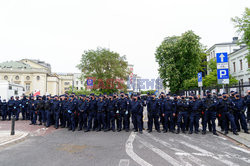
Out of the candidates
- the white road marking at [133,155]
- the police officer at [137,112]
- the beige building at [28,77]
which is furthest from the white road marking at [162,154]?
the beige building at [28,77]

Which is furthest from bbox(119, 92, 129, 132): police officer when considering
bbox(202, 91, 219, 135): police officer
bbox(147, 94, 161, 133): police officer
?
bbox(202, 91, 219, 135): police officer

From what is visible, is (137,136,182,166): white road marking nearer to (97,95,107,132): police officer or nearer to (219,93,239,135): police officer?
(97,95,107,132): police officer

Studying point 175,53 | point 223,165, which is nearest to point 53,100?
point 223,165

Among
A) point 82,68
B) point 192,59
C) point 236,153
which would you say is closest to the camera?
point 236,153

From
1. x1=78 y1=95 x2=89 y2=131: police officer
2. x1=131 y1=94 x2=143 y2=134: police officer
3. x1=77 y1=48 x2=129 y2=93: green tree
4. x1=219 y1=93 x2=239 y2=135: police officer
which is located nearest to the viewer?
x1=219 y1=93 x2=239 y2=135: police officer

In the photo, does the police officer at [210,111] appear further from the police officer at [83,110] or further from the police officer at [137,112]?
the police officer at [83,110]

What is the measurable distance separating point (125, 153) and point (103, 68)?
34.0 metres

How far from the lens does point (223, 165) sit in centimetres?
495

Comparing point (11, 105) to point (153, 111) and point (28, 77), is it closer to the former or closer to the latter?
point (153, 111)

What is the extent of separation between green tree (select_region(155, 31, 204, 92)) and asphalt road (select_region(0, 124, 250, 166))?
79.0 ft

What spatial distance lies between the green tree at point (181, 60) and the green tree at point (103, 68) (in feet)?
33.9

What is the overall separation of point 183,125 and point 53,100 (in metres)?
8.25

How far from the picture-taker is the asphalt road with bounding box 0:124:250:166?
5.25 meters

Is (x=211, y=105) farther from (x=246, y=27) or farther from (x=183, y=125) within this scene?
(x=246, y=27)
